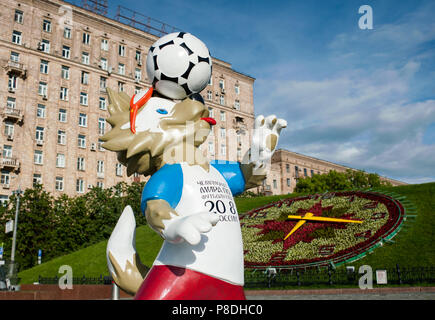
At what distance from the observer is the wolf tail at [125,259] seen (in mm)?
3416

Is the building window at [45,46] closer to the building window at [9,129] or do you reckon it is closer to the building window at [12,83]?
the building window at [12,83]

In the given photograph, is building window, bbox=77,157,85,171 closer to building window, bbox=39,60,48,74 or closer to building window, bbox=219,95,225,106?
building window, bbox=39,60,48,74

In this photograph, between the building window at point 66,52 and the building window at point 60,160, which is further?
the building window at point 66,52

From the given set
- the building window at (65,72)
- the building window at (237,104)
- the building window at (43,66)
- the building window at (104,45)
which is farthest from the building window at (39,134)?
the building window at (237,104)

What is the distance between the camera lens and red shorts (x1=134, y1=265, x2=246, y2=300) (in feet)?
9.79

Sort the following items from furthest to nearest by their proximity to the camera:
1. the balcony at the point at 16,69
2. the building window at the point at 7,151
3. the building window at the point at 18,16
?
the building window at the point at 18,16 < the balcony at the point at 16,69 < the building window at the point at 7,151

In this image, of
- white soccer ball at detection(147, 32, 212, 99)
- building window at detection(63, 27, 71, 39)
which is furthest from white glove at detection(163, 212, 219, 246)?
building window at detection(63, 27, 71, 39)

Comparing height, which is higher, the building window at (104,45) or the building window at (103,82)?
the building window at (104,45)

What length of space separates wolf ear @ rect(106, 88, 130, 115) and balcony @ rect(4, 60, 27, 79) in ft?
101

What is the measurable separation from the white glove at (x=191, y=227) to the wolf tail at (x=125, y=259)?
2.80 ft

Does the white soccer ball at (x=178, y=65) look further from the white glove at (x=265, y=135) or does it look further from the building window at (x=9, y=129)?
the building window at (x=9, y=129)

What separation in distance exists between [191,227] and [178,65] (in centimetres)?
200

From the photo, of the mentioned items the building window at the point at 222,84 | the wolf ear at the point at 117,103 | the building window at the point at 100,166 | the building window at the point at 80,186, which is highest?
the building window at the point at 222,84

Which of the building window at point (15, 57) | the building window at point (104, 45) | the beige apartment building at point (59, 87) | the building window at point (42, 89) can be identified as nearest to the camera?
the beige apartment building at point (59, 87)
